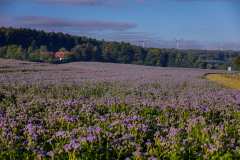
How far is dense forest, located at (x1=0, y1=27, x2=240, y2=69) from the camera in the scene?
343 feet

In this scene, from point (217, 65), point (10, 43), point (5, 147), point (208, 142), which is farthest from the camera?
point (217, 65)

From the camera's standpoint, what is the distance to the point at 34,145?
8156 millimetres

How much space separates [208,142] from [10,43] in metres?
102

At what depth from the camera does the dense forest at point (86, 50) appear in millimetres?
104500

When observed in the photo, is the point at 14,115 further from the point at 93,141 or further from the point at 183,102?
the point at 183,102

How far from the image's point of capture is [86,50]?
107 metres

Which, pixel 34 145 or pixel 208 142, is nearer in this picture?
pixel 34 145

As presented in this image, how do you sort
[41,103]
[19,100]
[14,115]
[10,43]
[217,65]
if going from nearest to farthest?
1. [14,115]
2. [41,103]
3. [19,100]
4. [10,43]
5. [217,65]

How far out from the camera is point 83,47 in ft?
363

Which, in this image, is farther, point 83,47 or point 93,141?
point 83,47

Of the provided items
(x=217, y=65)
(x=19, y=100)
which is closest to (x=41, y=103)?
(x=19, y=100)

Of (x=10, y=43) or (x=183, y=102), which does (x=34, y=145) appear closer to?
(x=183, y=102)

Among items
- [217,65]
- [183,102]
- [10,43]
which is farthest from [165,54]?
[183,102]

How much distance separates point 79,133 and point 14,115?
2.57m
